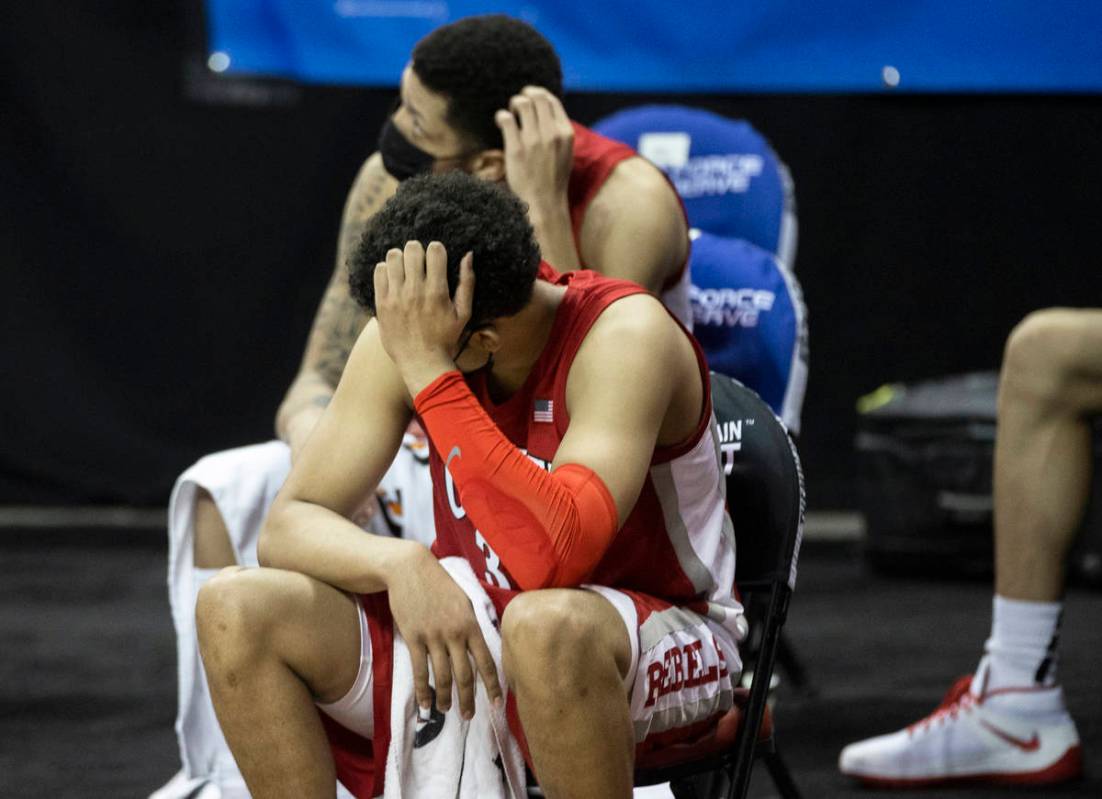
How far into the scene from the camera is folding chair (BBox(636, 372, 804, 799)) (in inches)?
76.1

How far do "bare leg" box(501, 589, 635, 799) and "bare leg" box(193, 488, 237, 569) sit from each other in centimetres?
86

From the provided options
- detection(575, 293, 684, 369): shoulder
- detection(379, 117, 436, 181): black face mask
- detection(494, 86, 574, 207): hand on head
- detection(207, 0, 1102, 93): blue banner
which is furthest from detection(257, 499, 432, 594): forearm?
detection(207, 0, 1102, 93): blue banner

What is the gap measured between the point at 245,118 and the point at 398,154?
2.63 m

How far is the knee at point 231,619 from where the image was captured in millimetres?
1859

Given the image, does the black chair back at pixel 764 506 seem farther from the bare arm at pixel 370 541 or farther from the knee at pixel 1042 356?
the knee at pixel 1042 356

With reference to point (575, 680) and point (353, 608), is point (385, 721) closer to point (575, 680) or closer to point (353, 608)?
point (353, 608)

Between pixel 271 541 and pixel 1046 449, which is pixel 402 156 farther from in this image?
pixel 1046 449

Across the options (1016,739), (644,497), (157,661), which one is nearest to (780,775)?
(644,497)

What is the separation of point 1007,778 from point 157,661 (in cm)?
199

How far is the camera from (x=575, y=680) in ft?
5.75

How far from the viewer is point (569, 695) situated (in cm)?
175

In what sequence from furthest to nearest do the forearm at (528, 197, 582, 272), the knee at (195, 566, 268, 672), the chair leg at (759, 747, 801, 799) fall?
the forearm at (528, 197, 582, 272) → the chair leg at (759, 747, 801, 799) → the knee at (195, 566, 268, 672)

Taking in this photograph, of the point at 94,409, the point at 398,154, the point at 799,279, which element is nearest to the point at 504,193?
the point at 398,154

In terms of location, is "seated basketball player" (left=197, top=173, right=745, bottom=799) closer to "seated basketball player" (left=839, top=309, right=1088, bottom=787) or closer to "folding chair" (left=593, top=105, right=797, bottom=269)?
"seated basketball player" (left=839, top=309, right=1088, bottom=787)
